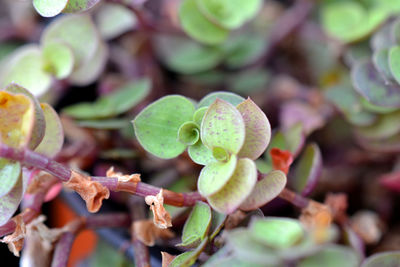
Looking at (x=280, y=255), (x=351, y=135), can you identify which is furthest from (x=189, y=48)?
(x=280, y=255)

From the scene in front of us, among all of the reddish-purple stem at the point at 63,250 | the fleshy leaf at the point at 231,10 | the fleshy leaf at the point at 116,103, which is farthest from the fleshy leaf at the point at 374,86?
the reddish-purple stem at the point at 63,250

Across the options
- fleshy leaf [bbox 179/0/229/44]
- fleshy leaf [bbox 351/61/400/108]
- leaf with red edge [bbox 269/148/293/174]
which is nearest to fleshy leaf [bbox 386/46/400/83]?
fleshy leaf [bbox 351/61/400/108]

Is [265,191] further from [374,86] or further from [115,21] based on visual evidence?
[115,21]

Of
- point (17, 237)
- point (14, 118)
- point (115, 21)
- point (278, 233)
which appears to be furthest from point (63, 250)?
point (115, 21)

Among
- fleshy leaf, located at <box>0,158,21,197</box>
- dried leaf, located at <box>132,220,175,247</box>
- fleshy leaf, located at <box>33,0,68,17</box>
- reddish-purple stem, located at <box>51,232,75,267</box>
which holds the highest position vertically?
fleshy leaf, located at <box>33,0,68,17</box>

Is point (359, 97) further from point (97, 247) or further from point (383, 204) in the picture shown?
point (97, 247)

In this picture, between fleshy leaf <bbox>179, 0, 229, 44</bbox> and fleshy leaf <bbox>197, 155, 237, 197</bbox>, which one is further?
fleshy leaf <bbox>179, 0, 229, 44</bbox>

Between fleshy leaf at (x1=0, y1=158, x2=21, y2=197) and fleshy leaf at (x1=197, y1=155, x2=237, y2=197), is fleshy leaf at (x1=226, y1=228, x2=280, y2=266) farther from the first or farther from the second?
fleshy leaf at (x1=0, y1=158, x2=21, y2=197)
